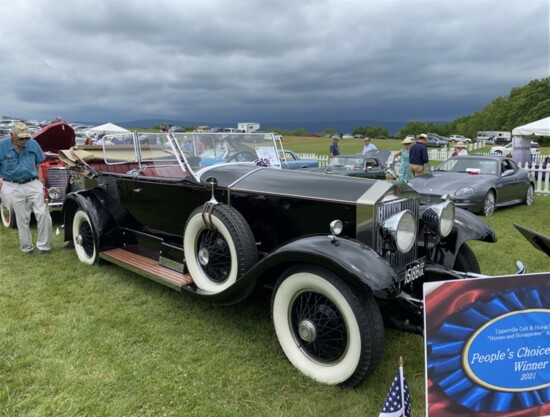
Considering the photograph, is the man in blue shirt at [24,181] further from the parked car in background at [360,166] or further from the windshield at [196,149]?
the parked car in background at [360,166]

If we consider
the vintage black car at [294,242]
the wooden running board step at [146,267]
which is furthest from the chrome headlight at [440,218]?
the wooden running board step at [146,267]

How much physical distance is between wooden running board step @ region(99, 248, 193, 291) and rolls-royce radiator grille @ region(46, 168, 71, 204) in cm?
353

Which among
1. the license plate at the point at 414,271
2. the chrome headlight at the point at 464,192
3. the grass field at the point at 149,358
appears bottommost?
the grass field at the point at 149,358

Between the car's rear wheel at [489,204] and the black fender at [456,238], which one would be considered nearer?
the black fender at [456,238]

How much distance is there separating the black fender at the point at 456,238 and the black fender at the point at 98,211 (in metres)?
3.68

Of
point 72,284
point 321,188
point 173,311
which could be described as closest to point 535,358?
point 321,188

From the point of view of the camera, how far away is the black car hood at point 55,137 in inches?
319

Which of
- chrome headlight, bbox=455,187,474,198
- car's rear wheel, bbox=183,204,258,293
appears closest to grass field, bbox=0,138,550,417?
car's rear wheel, bbox=183,204,258,293

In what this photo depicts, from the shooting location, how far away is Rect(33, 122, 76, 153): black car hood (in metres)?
8.11

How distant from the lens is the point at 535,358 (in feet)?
6.31

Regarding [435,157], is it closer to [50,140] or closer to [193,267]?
[50,140]

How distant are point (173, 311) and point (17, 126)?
3.42 meters

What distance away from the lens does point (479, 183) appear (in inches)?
346

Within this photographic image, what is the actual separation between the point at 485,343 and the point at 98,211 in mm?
4497
